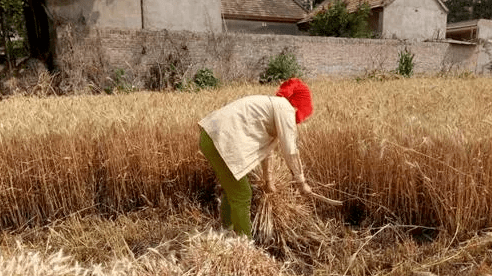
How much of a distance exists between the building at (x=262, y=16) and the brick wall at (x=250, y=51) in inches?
185

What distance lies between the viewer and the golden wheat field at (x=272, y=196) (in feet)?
7.47

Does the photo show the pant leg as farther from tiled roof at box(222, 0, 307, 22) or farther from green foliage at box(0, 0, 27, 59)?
tiled roof at box(222, 0, 307, 22)

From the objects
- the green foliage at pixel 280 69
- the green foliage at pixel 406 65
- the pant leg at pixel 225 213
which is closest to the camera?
the pant leg at pixel 225 213

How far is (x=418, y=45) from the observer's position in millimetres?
13688

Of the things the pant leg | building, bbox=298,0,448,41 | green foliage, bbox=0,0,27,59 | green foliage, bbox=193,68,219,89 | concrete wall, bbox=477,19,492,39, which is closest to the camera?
the pant leg

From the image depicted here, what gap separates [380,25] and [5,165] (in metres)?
17.9

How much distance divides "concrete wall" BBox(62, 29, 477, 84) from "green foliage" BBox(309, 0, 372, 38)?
2467mm

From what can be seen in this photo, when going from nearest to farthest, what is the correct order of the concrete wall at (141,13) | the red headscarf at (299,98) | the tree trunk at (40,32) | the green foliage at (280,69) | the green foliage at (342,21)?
the red headscarf at (299,98)
the tree trunk at (40,32)
the concrete wall at (141,13)
the green foliage at (280,69)
the green foliage at (342,21)

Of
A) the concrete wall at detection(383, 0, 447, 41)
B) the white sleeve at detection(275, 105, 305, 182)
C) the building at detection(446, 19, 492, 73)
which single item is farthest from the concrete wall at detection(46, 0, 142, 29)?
the building at detection(446, 19, 492, 73)

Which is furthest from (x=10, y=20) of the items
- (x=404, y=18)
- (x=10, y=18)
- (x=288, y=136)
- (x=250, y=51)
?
(x=404, y=18)

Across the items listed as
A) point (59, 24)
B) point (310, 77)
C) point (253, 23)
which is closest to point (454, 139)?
point (59, 24)

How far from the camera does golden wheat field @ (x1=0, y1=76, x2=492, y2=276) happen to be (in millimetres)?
2275

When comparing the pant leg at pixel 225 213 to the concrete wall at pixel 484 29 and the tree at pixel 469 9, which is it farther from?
the tree at pixel 469 9

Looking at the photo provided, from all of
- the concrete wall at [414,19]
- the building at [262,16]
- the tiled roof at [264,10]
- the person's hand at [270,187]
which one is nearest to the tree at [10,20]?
the building at [262,16]
